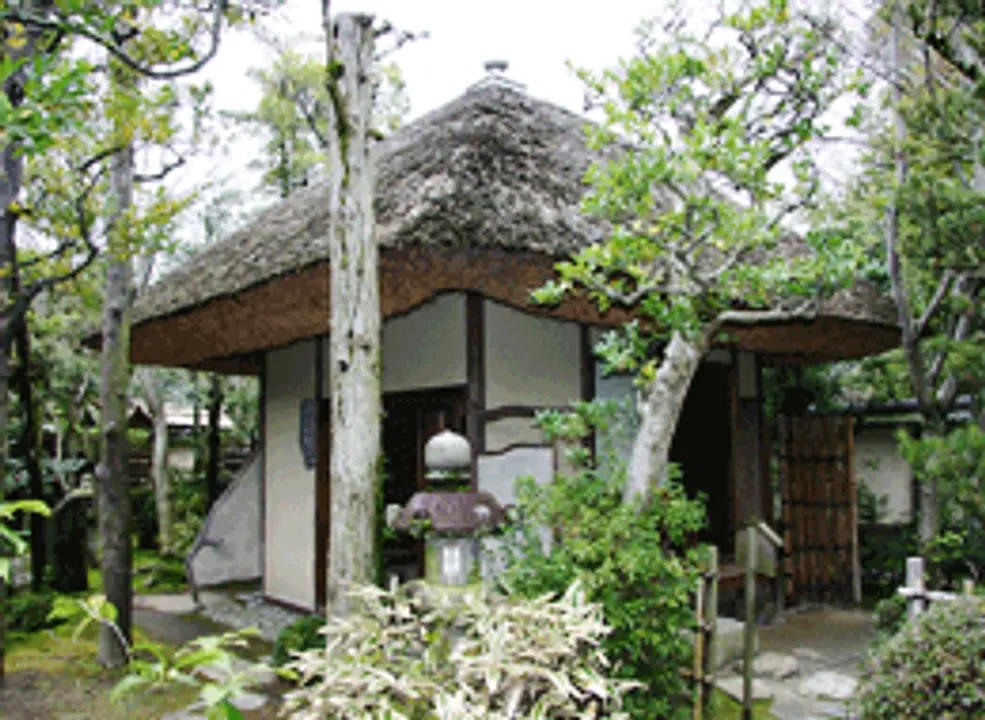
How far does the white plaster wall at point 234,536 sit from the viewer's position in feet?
27.0

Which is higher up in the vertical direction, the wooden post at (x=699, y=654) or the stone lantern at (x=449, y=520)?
the stone lantern at (x=449, y=520)

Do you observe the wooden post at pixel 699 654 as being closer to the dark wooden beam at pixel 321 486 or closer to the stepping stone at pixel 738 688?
the stepping stone at pixel 738 688

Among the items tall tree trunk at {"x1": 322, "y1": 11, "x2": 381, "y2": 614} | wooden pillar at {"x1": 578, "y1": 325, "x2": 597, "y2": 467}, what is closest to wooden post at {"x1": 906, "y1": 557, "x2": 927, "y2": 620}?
wooden pillar at {"x1": 578, "y1": 325, "x2": 597, "y2": 467}

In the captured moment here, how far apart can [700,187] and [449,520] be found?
2.21 m

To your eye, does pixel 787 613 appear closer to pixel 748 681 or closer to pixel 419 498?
pixel 748 681

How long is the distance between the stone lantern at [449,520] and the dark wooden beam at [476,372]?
1.71 m

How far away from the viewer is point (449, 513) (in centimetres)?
342

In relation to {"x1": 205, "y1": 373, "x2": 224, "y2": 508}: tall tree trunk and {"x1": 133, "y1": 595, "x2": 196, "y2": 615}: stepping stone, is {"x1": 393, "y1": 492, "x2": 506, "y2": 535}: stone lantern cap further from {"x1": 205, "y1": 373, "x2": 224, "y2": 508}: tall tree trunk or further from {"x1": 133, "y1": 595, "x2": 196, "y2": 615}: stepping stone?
{"x1": 205, "y1": 373, "x2": 224, "y2": 508}: tall tree trunk

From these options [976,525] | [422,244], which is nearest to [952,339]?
[976,525]

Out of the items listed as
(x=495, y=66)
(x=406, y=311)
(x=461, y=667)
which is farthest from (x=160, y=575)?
(x=461, y=667)

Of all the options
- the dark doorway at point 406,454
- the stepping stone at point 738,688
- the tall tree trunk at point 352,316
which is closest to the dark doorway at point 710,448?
the stepping stone at point 738,688

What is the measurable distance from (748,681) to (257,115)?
472 inches

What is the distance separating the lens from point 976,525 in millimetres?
6129

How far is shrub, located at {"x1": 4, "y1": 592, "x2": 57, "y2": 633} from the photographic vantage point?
6.79 metres
